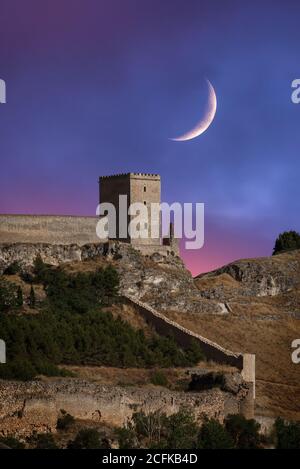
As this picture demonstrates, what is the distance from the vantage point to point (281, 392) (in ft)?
211

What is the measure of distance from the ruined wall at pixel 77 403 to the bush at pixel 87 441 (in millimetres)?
2073

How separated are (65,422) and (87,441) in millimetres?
→ 2622

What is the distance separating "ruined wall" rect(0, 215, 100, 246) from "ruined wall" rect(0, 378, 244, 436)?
21.0m

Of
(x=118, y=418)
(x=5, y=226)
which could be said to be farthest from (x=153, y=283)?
(x=118, y=418)

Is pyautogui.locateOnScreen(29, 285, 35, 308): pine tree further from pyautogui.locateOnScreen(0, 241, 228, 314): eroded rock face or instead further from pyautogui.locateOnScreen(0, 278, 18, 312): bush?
pyautogui.locateOnScreen(0, 241, 228, 314): eroded rock face

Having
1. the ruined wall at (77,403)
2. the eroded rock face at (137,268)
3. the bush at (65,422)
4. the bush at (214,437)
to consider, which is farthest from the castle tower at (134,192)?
the bush at (65,422)

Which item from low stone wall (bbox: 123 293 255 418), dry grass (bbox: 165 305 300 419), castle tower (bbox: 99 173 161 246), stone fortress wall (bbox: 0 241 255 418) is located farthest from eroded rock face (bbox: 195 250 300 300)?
low stone wall (bbox: 123 293 255 418)

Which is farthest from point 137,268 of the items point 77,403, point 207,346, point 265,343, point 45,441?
point 45,441

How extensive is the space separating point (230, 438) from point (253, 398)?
269 inches

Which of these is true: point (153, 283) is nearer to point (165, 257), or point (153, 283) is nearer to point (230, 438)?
point (165, 257)

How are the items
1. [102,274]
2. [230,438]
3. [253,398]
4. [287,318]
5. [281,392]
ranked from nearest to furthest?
[230,438]
[253,398]
[281,392]
[102,274]
[287,318]

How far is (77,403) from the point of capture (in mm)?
50000

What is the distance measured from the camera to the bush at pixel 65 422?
48750 mm

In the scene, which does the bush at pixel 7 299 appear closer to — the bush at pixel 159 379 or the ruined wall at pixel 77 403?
the bush at pixel 159 379
